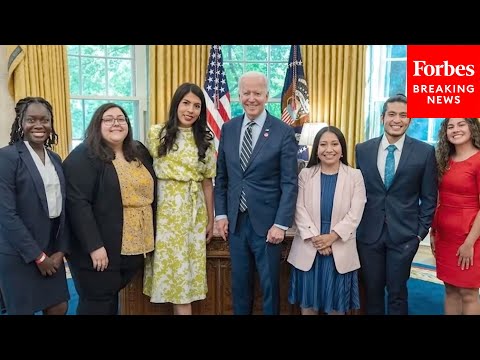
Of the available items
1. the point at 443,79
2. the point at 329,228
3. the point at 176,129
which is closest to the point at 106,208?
the point at 176,129

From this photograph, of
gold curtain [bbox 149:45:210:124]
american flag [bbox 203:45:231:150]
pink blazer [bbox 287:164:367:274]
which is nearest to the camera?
pink blazer [bbox 287:164:367:274]

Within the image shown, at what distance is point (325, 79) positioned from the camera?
604cm

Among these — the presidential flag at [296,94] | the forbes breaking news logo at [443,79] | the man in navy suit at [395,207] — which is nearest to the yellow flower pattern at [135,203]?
the man in navy suit at [395,207]

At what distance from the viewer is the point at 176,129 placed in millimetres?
2646

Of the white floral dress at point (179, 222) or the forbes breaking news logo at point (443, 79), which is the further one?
the forbes breaking news logo at point (443, 79)

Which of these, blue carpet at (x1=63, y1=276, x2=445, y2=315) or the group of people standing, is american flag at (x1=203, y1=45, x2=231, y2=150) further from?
the group of people standing

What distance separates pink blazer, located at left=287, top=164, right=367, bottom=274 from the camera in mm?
2584

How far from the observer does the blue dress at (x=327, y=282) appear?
2619 mm

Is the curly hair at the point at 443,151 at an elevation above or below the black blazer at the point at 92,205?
above

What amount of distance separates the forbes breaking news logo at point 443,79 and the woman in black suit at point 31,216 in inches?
85.0

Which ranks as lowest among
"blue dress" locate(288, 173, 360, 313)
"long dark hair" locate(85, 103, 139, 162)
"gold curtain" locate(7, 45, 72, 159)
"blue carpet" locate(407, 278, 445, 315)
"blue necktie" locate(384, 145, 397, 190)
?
"blue carpet" locate(407, 278, 445, 315)

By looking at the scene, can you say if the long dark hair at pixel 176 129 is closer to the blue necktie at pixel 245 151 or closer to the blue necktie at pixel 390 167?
the blue necktie at pixel 245 151

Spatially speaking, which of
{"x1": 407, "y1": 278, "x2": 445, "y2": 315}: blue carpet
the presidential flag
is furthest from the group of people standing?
the presidential flag

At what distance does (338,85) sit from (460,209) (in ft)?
11.9
